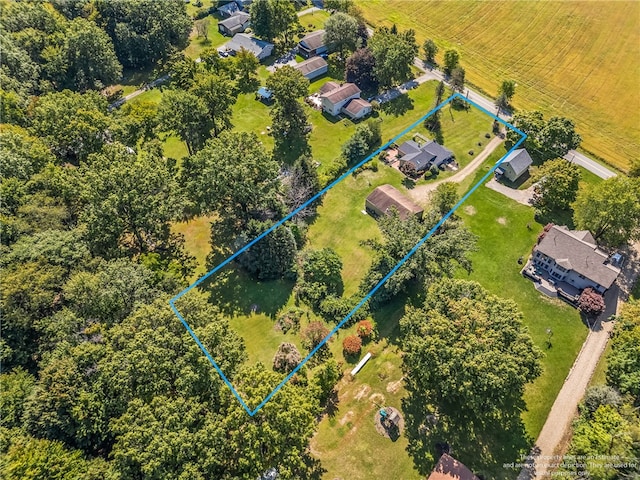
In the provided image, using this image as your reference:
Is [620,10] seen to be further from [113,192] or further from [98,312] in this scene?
[98,312]

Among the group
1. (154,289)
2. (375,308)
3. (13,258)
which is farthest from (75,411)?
(375,308)

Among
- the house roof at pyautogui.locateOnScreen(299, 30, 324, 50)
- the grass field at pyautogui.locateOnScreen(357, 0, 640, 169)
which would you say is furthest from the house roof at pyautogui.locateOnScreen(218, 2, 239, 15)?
the grass field at pyautogui.locateOnScreen(357, 0, 640, 169)

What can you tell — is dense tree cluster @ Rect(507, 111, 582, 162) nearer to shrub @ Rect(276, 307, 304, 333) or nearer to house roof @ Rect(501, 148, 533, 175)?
house roof @ Rect(501, 148, 533, 175)

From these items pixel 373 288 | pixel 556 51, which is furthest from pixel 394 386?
pixel 556 51

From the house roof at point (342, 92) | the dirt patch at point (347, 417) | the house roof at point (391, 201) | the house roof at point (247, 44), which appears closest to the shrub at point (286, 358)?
the dirt patch at point (347, 417)

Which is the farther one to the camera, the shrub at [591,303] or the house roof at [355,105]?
the house roof at [355,105]

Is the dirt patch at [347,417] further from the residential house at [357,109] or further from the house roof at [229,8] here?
the house roof at [229,8]
